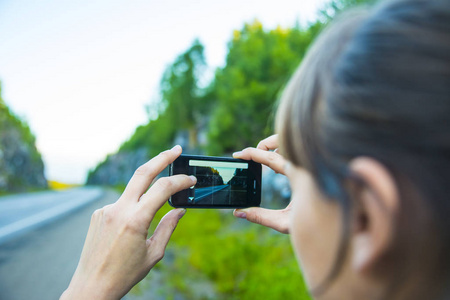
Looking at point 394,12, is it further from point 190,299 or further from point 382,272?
point 190,299

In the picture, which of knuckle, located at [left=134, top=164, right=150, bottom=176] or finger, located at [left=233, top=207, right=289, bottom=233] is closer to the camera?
knuckle, located at [left=134, top=164, right=150, bottom=176]

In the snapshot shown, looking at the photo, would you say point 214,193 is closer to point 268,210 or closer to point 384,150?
point 268,210

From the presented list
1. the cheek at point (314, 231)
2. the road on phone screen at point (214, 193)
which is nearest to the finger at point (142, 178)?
the road on phone screen at point (214, 193)

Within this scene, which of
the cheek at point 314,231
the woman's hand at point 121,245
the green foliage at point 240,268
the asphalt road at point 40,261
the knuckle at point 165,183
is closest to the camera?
the cheek at point 314,231

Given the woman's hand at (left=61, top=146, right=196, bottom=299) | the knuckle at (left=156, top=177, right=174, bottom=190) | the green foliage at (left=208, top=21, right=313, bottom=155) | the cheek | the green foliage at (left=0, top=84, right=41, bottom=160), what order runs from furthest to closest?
1. the green foliage at (left=0, top=84, right=41, bottom=160)
2. the green foliage at (left=208, top=21, right=313, bottom=155)
3. the knuckle at (left=156, top=177, right=174, bottom=190)
4. the woman's hand at (left=61, top=146, right=196, bottom=299)
5. the cheek

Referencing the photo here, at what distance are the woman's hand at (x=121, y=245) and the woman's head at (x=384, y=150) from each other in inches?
26.2

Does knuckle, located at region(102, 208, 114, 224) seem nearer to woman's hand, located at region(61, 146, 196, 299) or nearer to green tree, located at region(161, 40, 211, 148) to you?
woman's hand, located at region(61, 146, 196, 299)

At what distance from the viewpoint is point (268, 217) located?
5.01 feet

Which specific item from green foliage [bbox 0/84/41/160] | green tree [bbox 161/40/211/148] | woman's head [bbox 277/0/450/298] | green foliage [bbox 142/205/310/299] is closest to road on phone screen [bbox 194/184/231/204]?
woman's head [bbox 277/0/450/298]

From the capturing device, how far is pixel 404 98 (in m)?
0.59

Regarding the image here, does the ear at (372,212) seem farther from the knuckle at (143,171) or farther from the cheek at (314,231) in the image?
the knuckle at (143,171)

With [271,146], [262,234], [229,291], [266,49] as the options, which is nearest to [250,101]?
[266,49]

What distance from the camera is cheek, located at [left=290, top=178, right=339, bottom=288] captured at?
2.26 ft

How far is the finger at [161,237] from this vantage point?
1.26 meters
